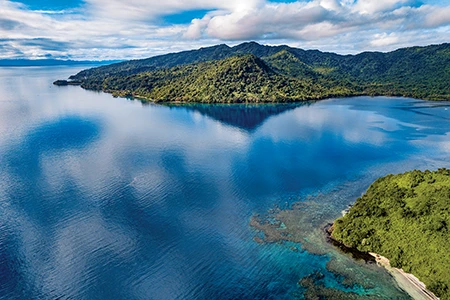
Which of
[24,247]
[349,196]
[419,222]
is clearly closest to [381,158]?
[349,196]

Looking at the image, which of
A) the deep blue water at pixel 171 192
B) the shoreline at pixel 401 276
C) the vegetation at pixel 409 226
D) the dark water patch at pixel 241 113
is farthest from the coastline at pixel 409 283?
the dark water patch at pixel 241 113

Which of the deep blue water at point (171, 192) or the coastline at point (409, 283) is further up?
the coastline at point (409, 283)

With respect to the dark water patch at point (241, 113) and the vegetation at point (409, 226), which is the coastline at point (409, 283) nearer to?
the vegetation at point (409, 226)

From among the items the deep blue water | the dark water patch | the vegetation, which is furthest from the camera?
the dark water patch

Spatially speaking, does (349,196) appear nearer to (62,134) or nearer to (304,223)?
(304,223)

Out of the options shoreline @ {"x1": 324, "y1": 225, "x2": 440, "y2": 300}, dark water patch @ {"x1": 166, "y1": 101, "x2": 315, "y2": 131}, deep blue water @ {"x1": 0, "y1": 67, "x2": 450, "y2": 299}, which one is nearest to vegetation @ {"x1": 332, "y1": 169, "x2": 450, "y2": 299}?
shoreline @ {"x1": 324, "y1": 225, "x2": 440, "y2": 300}

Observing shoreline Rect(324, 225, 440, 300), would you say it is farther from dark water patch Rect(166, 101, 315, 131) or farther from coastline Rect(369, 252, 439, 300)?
dark water patch Rect(166, 101, 315, 131)
